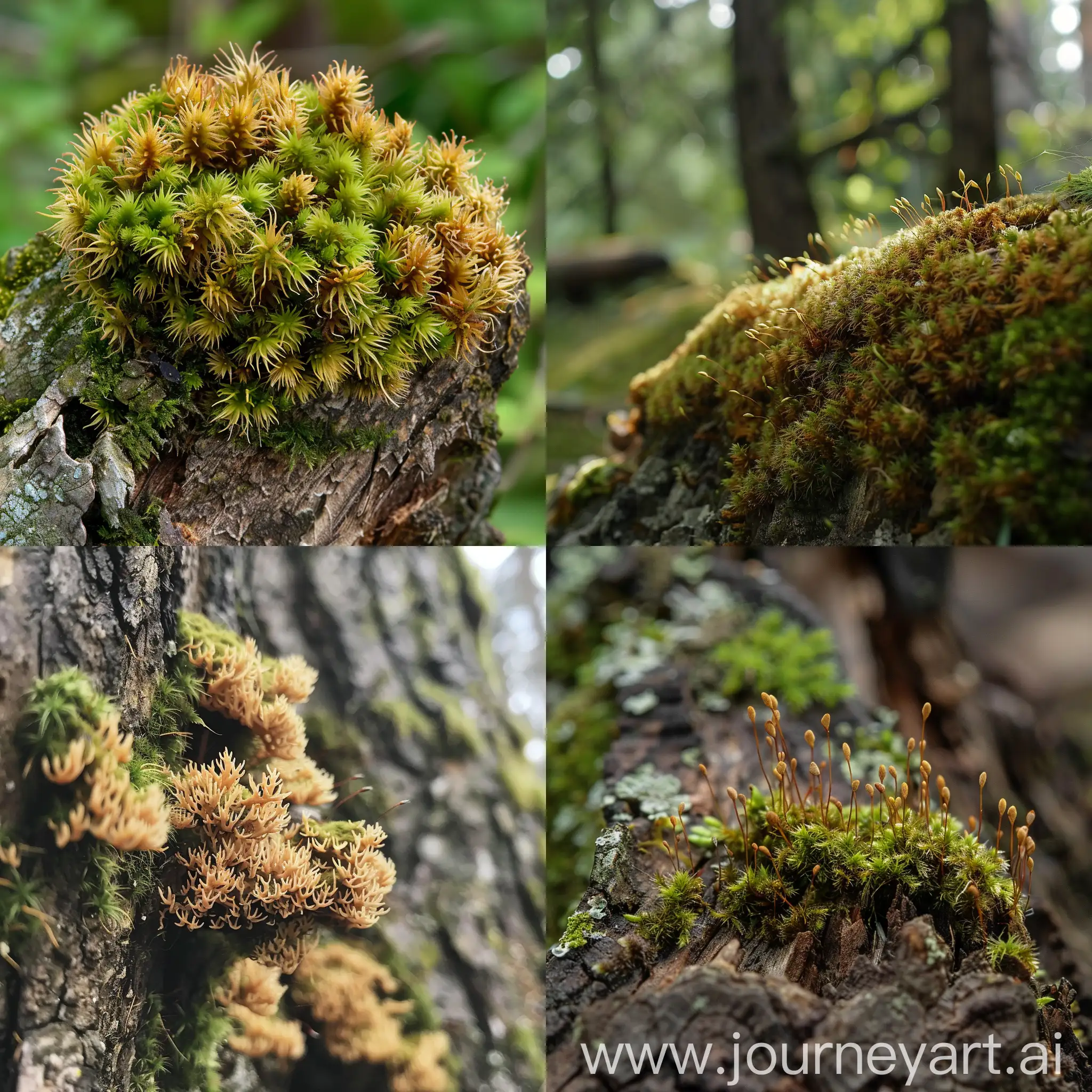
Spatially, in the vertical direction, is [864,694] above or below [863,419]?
below

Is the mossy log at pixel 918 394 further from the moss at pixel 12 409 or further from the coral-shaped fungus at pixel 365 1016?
the moss at pixel 12 409

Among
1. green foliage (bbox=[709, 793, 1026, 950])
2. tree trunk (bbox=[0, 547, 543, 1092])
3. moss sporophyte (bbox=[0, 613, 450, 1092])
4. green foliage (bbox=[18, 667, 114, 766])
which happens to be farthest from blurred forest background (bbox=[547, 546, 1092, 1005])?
green foliage (bbox=[18, 667, 114, 766])

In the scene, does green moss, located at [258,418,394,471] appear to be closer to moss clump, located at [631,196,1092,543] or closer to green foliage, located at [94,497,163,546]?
green foliage, located at [94,497,163,546]

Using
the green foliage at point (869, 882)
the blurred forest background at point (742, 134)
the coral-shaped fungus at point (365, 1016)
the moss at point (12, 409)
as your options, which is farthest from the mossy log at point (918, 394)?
the moss at point (12, 409)

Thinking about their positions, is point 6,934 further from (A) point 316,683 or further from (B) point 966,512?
(B) point 966,512

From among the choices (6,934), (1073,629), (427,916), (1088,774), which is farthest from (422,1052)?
(1073,629)

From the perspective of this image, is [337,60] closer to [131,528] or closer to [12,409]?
[12,409]
